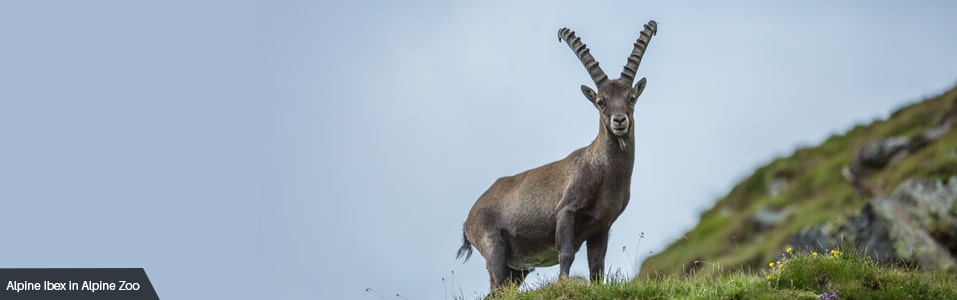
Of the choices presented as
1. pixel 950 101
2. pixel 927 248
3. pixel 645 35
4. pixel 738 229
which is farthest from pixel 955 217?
pixel 738 229

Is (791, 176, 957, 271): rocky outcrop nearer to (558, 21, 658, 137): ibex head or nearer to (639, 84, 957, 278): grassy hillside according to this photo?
(639, 84, 957, 278): grassy hillside

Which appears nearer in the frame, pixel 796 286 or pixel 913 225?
pixel 796 286

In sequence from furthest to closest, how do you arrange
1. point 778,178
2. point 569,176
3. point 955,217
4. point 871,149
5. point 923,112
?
point 778,178
point 923,112
point 871,149
point 955,217
point 569,176

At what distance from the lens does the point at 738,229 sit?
5294 cm

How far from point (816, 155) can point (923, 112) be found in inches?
536

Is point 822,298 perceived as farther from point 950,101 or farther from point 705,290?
point 950,101

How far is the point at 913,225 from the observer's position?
30.5 meters

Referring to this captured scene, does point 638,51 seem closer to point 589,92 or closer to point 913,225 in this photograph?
point 589,92

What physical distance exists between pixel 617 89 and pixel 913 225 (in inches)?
657
